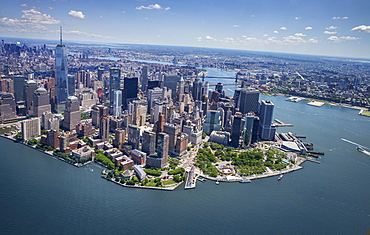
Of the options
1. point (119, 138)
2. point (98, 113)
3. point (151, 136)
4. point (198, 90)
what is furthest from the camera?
point (198, 90)

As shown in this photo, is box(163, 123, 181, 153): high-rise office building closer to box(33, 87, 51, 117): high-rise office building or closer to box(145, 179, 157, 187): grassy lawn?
box(145, 179, 157, 187): grassy lawn

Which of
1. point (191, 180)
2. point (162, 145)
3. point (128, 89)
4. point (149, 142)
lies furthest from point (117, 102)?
point (191, 180)

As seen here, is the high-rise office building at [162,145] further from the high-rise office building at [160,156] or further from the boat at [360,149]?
the boat at [360,149]

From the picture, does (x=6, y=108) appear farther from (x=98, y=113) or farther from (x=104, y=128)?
(x=104, y=128)

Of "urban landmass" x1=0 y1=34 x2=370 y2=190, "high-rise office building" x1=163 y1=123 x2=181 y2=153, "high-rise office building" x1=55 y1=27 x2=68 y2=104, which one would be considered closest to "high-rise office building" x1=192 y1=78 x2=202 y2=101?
"urban landmass" x1=0 y1=34 x2=370 y2=190

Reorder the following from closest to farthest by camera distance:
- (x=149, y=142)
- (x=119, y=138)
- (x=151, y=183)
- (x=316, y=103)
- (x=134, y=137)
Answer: (x=151, y=183) < (x=149, y=142) < (x=134, y=137) < (x=119, y=138) < (x=316, y=103)

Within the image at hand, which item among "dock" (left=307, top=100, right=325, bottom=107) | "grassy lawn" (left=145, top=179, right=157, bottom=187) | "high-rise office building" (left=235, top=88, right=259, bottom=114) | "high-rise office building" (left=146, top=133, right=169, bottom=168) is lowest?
"grassy lawn" (left=145, top=179, right=157, bottom=187)

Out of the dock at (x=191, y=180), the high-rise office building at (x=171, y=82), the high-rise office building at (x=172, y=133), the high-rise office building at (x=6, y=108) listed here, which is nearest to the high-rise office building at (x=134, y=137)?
the high-rise office building at (x=172, y=133)
